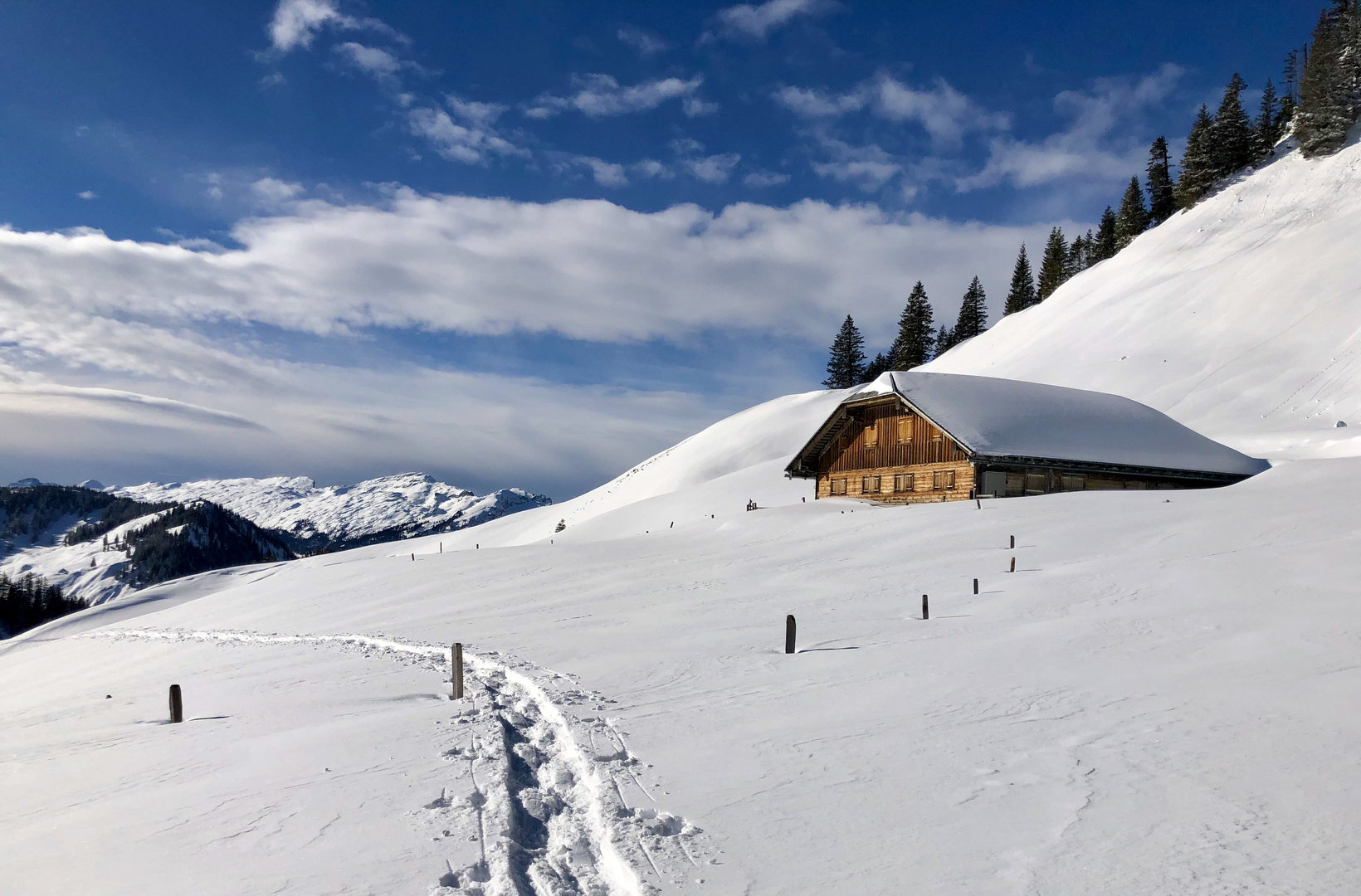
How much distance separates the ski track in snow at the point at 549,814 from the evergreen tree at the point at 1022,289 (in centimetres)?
9215

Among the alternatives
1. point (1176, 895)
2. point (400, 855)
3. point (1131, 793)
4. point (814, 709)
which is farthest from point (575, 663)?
point (1176, 895)

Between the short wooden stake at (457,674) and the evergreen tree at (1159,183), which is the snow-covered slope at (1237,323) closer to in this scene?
the evergreen tree at (1159,183)

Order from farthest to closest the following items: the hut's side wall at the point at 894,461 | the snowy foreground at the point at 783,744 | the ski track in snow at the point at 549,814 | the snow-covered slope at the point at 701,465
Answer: the snow-covered slope at the point at 701,465 → the hut's side wall at the point at 894,461 → the snowy foreground at the point at 783,744 → the ski track in snow at the point at 549,814

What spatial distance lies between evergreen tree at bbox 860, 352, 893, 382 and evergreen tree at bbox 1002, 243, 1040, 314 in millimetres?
15115

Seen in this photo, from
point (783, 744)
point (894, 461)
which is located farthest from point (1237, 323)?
point (783, 744)

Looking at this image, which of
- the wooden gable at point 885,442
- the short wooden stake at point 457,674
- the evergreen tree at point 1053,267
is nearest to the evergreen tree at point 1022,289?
the evergreen tree at point 1053,267

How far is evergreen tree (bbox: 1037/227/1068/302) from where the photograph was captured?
3472 inches

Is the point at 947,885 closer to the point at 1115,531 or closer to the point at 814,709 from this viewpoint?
the point at 814,709

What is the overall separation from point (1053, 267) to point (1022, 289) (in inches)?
172

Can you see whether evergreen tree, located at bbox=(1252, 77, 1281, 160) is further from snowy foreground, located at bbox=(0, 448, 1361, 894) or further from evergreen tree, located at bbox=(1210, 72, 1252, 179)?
snowy foreground, located at bbox=(0, 448, 1361, 894)

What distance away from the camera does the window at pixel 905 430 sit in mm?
37094

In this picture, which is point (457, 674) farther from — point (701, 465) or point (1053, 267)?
point (1053, 267)

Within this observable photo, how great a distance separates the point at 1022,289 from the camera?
303ft

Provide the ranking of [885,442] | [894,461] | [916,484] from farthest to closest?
1. [885,442]
2. [894,461]
3. [916,484]
